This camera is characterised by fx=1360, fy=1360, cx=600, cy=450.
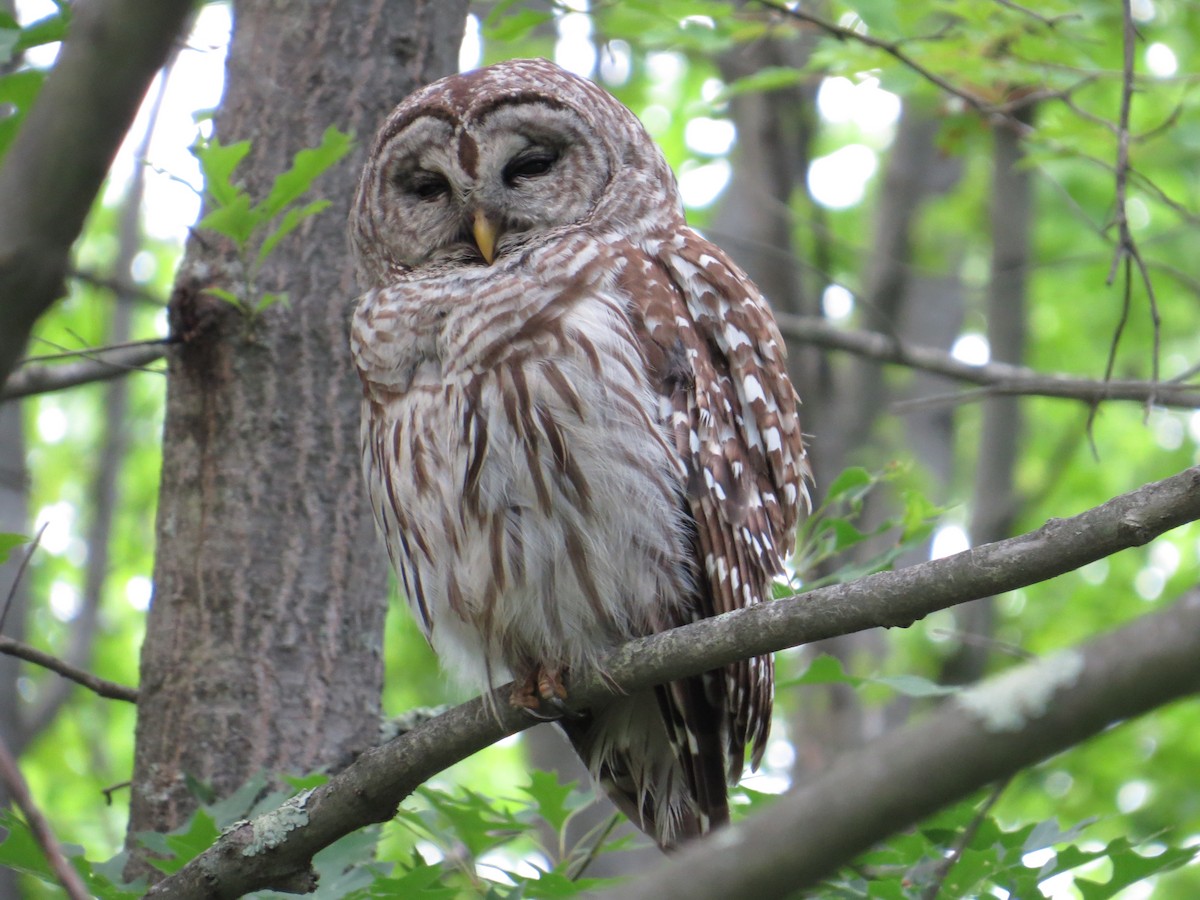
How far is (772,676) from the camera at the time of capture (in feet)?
11.3

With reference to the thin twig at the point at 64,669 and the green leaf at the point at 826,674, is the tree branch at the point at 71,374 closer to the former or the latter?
the thin twig at the point at 64,669

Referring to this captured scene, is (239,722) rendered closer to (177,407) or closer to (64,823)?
(177,407)

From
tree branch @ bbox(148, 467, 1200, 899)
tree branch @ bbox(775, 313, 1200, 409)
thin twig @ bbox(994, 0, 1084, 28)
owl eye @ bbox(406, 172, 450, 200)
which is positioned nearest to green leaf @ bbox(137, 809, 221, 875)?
tree branch @ bbox(148, 467, 1200, 899)

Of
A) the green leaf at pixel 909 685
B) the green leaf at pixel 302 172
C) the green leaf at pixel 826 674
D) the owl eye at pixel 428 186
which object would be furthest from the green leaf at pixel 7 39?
the green leaf at pixel 909 685

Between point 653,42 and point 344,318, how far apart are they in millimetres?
1611

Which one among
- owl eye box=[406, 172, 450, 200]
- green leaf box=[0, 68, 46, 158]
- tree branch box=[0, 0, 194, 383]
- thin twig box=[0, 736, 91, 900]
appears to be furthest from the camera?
owl eye box=[406, 172, 450, 200]

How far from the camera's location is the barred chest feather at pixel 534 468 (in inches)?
125

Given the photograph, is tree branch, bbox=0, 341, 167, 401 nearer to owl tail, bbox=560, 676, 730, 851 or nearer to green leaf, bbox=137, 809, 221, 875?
green leaf, bbox=137, 809, 221, 875

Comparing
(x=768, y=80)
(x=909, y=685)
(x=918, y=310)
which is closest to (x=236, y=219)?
(x=909, y=685)

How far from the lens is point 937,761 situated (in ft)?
4.26

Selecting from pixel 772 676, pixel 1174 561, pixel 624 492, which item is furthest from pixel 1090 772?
pixel 624 492

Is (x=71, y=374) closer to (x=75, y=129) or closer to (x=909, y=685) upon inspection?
(x=909, y=685)

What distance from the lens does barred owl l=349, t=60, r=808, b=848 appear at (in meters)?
3.20

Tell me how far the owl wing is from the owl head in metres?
0.27
